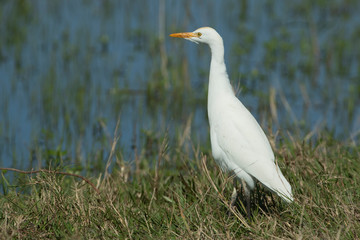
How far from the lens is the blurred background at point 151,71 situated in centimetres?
688

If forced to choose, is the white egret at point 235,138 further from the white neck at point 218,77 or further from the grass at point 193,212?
the grass at point 193,212

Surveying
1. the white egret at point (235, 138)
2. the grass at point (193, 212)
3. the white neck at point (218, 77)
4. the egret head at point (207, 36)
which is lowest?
the grass at point (193, 212)

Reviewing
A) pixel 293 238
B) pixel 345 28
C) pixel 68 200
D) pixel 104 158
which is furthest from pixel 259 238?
pixel 345 28

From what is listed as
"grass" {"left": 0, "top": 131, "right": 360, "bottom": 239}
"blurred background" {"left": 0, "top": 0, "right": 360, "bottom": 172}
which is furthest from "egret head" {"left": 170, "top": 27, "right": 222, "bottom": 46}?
"blurred background" {"left": 0, "top": 0, "right": 360, "bottom": 172}

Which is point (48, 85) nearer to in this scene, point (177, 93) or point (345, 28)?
point (177, 93)

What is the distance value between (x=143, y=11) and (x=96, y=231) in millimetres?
7411

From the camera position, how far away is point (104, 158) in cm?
618

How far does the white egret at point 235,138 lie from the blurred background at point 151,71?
1392 millimetres

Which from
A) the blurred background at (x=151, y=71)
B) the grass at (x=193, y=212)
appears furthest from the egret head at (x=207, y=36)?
the blurred background at (x=151, y=71)

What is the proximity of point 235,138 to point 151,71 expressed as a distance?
445 cm

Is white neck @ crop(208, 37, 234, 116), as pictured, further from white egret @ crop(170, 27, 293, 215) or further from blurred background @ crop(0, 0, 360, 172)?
blurred background @ crop(0, 0, 360, 172)

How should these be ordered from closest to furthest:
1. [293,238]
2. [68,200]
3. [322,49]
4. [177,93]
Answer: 1. [293,238]
2. [68,200]
3. [177,93]
4. [322,49]

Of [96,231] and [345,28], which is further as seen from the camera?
[345,28]

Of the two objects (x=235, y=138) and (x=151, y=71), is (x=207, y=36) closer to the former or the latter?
(x=235, y=138)
